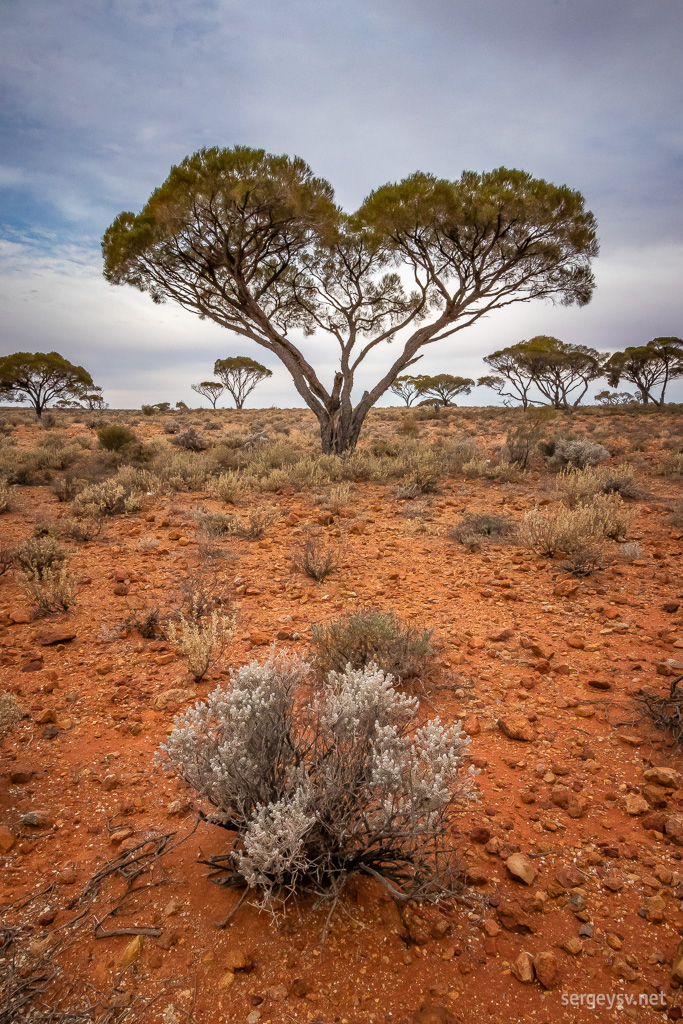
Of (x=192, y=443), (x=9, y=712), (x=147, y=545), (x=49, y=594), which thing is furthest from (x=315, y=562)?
(x=192, y=443)

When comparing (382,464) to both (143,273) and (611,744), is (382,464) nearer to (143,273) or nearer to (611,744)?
(143,273)

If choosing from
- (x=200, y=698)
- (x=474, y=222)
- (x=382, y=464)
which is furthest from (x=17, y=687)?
(x=474, y=222)

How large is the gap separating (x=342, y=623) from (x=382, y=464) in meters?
7.94

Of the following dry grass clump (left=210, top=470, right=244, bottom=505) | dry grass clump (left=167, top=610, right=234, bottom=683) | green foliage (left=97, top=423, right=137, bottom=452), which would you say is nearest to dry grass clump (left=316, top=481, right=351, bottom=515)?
dry grass clump (left=210, top=470, right=244, bottom=505)

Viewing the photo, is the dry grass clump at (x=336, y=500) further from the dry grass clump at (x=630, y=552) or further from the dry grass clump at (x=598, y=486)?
the dry grass clump at (x=630, y=552)

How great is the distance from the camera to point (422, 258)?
39.8ft

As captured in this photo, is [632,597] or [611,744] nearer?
[611,744]

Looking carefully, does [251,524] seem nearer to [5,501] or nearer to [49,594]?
[49,594]

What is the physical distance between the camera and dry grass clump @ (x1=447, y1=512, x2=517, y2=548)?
613cm

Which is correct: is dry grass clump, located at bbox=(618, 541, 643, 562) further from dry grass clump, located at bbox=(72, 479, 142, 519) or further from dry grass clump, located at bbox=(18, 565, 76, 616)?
dry grass clump, located at bbox=(72, 479, 142, 519)

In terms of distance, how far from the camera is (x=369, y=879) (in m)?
1.97

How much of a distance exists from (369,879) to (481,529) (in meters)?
4.97

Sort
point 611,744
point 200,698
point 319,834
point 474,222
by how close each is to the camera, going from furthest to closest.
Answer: point 474,222 → point 200,698 → point 611,744 → point 319,834

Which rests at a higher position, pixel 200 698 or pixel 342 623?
pixel 342 623
